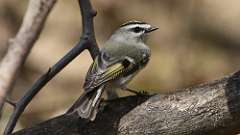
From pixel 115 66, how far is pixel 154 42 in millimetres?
3809

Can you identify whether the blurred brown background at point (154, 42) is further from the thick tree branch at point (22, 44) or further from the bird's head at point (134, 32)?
the thick tree branch at point (22, 44)

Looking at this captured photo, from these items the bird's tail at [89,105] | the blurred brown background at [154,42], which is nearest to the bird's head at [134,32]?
the bird's tail at [89,105]

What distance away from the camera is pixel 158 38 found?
7875 mm

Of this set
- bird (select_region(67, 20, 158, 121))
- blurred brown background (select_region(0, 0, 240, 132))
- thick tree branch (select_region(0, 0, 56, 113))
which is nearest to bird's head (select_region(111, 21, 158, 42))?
bird (select_region(67, 20, 158, 121))

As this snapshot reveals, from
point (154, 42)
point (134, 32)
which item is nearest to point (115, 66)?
point (134, 32)

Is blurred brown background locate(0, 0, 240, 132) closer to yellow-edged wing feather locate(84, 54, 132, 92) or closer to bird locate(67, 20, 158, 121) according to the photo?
bird locate(67, 20, 158, 121)

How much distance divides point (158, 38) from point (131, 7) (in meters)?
0.51

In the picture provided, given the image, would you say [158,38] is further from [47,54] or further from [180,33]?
[47,54]

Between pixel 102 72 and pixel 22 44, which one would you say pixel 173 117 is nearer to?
pixel 102 72

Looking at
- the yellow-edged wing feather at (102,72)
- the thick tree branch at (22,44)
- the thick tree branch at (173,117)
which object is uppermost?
the thick tree branch at (22,44)

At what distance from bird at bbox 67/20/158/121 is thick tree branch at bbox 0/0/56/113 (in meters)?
1.10

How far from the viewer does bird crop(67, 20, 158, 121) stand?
3.68 m

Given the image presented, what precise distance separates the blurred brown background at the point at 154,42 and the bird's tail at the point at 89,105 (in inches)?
141

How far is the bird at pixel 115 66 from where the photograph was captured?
12.1 feet
